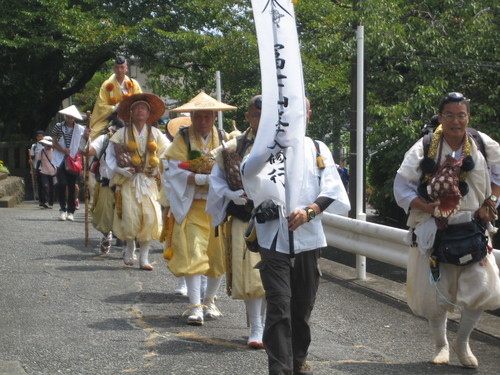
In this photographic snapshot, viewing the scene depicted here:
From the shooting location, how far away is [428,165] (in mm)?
Answer: 6387

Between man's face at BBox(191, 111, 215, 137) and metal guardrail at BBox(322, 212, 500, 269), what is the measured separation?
2.05m

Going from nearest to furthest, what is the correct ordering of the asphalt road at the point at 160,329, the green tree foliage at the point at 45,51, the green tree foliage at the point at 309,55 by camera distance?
the asphalt road at the point at 160,329
the green tree foliage at the point at 309,55
the green tree foliage at the point at 45,51

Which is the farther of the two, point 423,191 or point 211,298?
point 211,298

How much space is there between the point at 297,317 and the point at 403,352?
4.66ft

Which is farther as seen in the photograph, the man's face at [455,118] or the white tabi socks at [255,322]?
the white tabi socks at [255,322]

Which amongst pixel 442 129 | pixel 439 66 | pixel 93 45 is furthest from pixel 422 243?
pixel 93 45

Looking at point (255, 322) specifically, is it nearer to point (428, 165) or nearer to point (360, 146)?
point (428, 165)

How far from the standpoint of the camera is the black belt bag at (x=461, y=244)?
20.3 ft

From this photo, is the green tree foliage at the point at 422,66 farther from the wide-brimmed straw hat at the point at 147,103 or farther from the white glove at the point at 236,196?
the white glove at the point at 236,196

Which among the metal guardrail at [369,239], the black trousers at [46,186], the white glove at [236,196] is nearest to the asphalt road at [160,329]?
the metal guardrail at [369,239]

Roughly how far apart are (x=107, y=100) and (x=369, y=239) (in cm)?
505

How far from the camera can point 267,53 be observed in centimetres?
534

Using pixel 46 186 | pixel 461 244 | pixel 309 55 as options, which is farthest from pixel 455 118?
pixel 46 186

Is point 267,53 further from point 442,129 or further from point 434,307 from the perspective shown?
point 434,307
